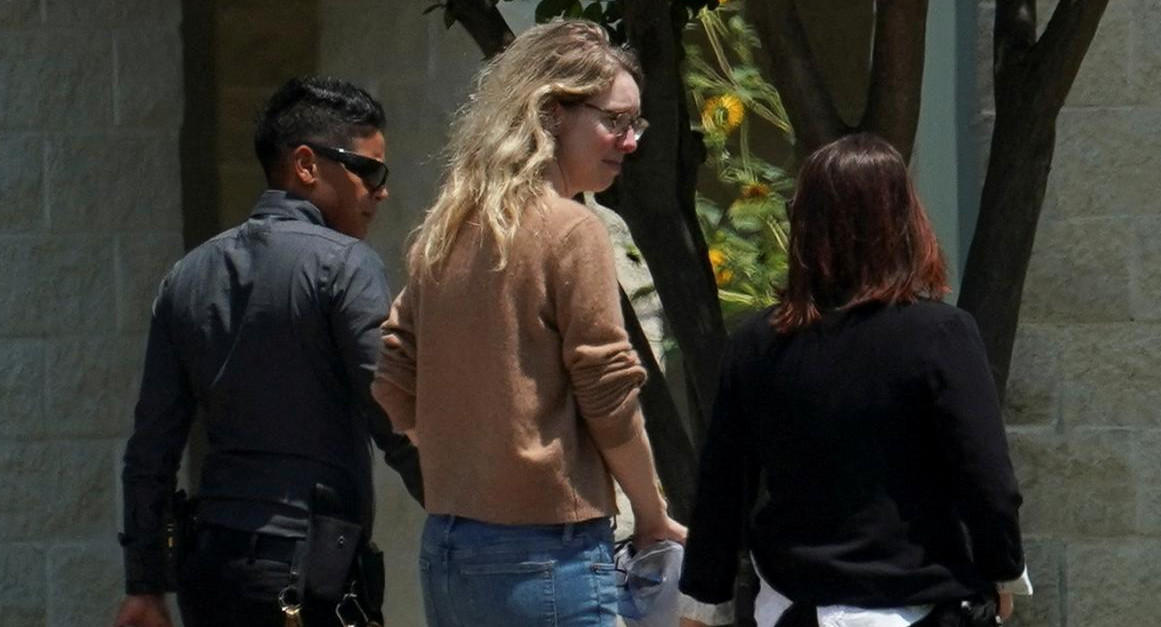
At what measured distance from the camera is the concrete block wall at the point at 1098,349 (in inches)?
199

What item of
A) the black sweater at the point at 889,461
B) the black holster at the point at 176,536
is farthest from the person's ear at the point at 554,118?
the black holster at the point at 176,536

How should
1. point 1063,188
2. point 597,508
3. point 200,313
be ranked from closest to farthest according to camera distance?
point 597,508 → point 200,313 → point 1063,188

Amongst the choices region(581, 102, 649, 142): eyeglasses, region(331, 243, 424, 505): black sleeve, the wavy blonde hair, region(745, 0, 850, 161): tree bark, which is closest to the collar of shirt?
region(331, 243, 424, 505): black sleeve

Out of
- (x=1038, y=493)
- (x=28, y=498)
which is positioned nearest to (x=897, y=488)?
(x=1038, y=493)

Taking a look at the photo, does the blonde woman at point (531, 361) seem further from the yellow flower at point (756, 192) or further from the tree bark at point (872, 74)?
the yellow flower at point (756, 192)

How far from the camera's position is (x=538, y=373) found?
121 inches

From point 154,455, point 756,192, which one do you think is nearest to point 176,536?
point 154,455

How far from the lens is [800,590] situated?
9.40 ft

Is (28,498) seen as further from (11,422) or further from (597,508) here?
(597,508)

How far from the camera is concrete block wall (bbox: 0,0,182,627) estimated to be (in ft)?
17.5

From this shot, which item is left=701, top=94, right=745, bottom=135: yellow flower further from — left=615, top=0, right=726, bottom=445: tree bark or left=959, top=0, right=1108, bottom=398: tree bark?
left=959, top=0, right=1108, bottom=398: tree bark

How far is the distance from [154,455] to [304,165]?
0.61 m

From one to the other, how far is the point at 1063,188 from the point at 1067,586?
1.04 metres

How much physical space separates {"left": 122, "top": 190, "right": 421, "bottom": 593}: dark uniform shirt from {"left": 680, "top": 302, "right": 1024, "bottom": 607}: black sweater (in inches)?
35.7
